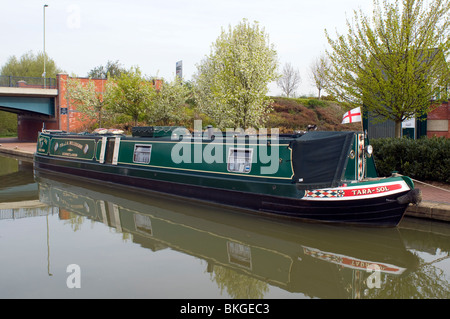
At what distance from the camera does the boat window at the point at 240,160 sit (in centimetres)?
877

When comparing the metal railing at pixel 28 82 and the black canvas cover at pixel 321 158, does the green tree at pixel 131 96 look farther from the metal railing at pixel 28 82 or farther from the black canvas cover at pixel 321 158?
the black canvas cover at pixel 321 158

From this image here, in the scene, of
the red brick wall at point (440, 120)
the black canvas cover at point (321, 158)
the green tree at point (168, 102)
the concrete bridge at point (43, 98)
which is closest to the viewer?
the black canvas cover at point (321, 158)

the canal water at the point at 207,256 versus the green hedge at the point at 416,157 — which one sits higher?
the green hedge at the point at 416,157

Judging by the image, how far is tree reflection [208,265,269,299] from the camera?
199 inches

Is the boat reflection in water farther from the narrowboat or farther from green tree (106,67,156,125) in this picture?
green tree (106,67,156,125)

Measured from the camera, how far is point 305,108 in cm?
3525

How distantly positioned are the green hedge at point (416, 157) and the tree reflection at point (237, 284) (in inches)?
250

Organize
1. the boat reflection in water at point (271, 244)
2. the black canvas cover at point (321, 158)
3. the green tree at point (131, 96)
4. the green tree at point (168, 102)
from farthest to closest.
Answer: the green tree at point (168, 102)
the green tree at point (131, 96)
the black canvas cover at point (321, 158)
the boat reflection in water at point (271, 244)

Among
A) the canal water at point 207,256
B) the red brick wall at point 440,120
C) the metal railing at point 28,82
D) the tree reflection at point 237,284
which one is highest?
the metal railing at point 28,82

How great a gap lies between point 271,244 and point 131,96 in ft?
62.2

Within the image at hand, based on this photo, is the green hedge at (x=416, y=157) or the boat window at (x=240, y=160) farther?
the green hedge at (x=416, y=157)

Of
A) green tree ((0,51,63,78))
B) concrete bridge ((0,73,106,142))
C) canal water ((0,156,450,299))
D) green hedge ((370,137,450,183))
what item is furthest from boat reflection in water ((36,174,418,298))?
green tree ((0,51,63,78))

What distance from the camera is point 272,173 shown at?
8188mm

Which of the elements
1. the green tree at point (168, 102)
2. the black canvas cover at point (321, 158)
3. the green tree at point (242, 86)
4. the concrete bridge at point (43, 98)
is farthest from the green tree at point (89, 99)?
the black canvas cover at point (321, 158)
